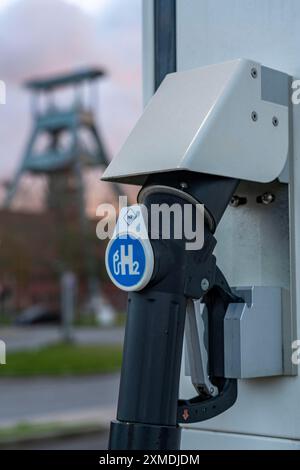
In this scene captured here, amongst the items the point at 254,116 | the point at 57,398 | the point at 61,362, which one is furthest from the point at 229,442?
the point at 61,362

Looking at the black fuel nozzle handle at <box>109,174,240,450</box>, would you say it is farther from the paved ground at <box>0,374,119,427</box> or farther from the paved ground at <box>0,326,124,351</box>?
the paved ground at <box>0,326,124,351</box>

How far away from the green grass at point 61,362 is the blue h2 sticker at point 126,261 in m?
16.7

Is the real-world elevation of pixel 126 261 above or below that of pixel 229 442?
above

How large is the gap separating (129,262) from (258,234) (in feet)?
1.04

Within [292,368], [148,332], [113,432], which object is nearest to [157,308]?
[148,332]

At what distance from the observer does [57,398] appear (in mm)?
14633

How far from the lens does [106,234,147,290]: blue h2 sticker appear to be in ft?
3.66

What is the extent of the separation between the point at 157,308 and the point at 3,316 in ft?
135

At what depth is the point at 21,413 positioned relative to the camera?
12.7 meters

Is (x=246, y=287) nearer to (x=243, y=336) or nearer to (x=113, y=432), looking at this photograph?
(x=243, y=336)

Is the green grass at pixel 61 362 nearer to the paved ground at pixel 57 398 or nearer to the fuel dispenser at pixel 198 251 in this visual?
the paved ground at pixel 57 398

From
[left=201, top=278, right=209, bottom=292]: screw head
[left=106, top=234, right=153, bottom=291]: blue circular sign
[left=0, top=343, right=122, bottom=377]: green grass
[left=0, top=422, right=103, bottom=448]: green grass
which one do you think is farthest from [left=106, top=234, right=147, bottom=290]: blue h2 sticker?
[left=0, top=343, right=122, bottom=377]: green grass

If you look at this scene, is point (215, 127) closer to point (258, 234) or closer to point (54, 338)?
point (258, 234)

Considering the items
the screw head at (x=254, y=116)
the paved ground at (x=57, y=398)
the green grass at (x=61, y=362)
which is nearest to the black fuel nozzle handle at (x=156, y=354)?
the screw head at (x=254, y=116)
